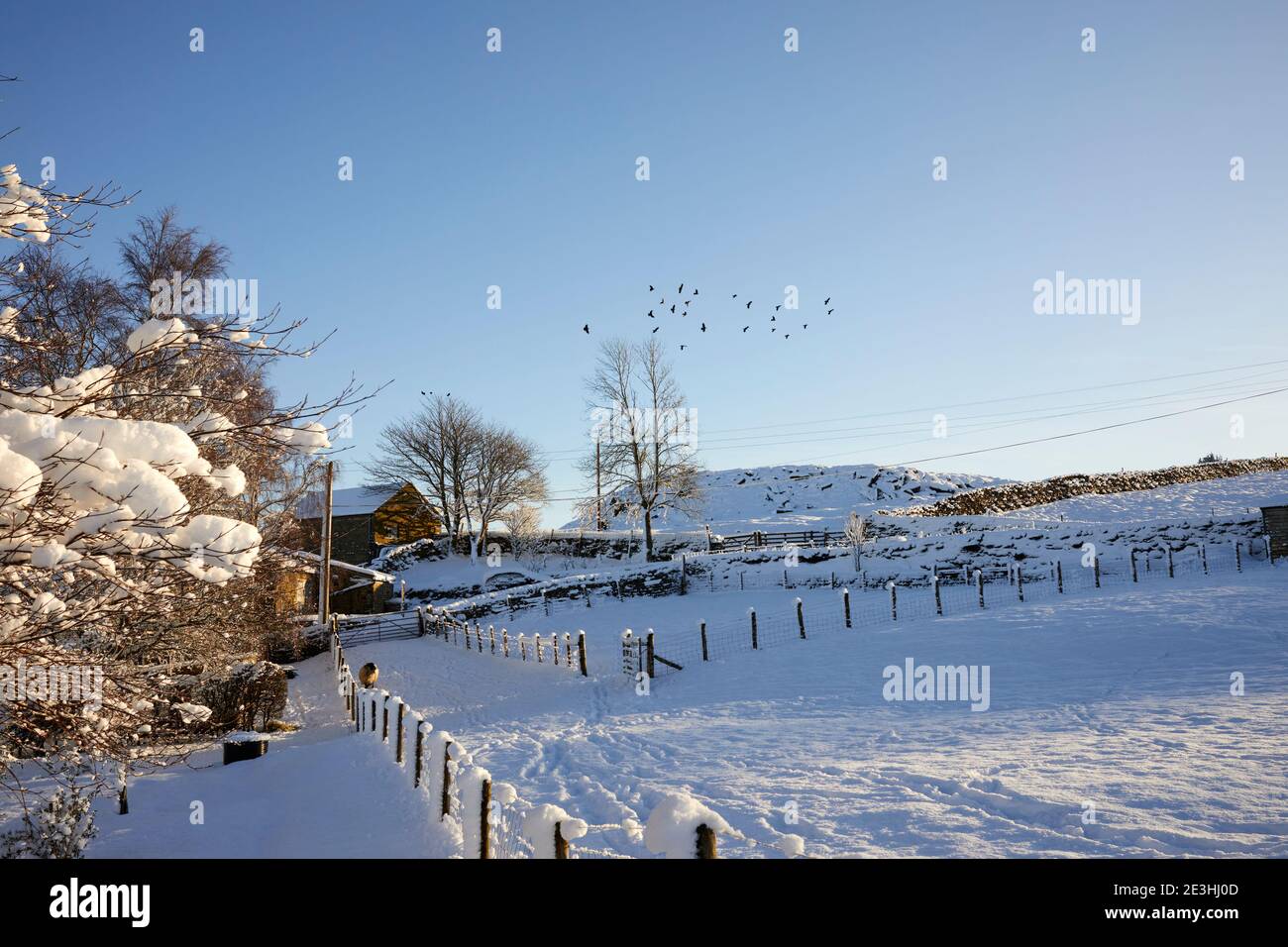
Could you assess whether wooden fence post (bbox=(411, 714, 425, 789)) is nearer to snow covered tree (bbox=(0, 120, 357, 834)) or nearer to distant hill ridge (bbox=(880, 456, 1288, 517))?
snow covered tree (bbox=(0, 120, 357, 834))

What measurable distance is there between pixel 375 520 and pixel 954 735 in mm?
42659

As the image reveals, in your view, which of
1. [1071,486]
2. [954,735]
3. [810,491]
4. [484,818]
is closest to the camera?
[484,818]

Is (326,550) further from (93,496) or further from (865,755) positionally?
(93,496)

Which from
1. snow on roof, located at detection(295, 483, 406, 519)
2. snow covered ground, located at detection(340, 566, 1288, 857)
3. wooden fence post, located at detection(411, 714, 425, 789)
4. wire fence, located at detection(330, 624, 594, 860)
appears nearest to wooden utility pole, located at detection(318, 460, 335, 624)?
snow covered ground, located at detection(340, 566, 1288, 857)

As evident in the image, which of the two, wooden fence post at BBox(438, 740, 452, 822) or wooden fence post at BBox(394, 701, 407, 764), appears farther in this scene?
wooden fence post at BBox(394, 701, 407, 764)

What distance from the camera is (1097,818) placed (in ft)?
20.8

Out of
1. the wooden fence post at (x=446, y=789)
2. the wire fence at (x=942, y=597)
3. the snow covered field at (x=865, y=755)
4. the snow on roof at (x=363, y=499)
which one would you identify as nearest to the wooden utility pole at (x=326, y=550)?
the snow covered field at (x=865, y=755)

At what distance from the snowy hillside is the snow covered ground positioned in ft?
100

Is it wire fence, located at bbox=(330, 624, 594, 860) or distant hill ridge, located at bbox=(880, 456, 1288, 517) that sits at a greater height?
distant hill ridge, located at bbox=(880, 456, 1288, 517)

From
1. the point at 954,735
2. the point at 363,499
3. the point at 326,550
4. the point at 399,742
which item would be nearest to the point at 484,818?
the point at 399,742

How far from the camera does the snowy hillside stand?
55.0 meters

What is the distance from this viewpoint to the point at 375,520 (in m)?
46.8
